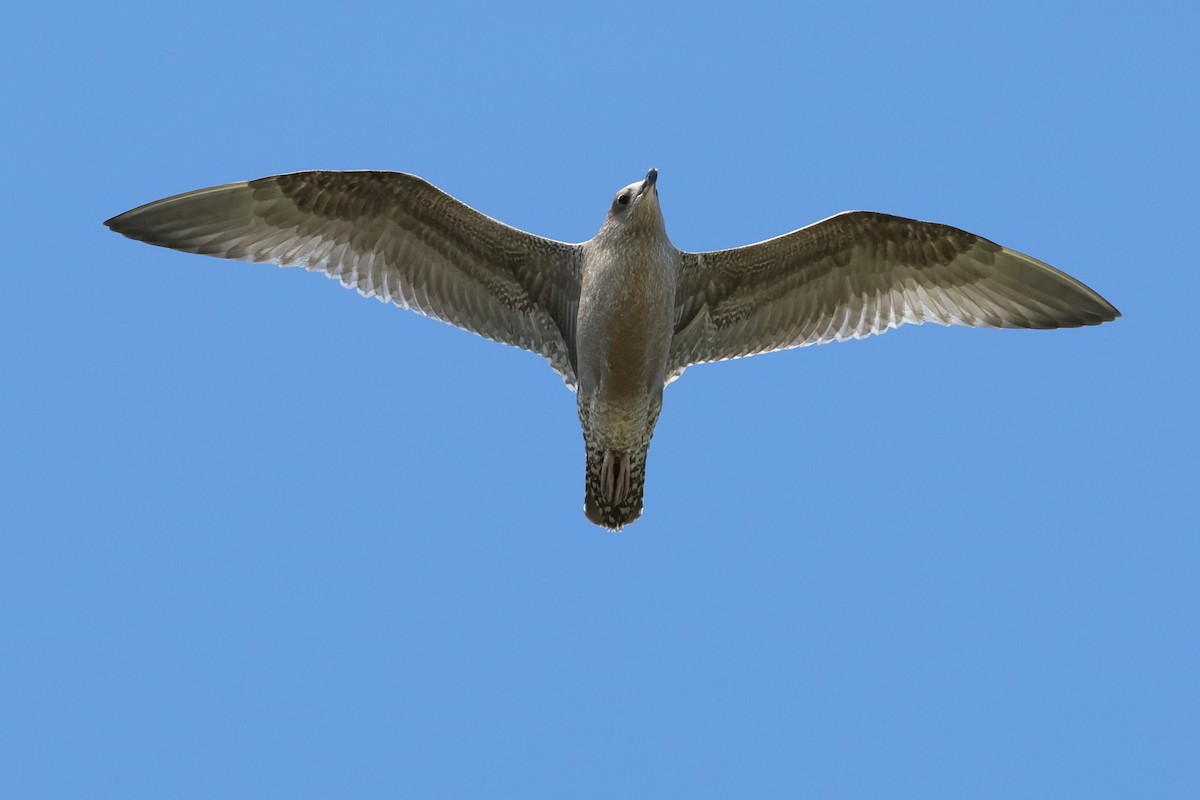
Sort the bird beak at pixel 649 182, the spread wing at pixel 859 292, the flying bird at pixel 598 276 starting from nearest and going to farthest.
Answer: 1. the bird beak at pixel 649 182
2. the flying bird at pixel 598 276
3. the spread wing at pixel 859 292

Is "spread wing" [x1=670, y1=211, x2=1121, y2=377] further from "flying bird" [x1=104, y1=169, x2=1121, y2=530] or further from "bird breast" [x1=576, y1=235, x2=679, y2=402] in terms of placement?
"bird breast" [x1=576, y1=235, x2=679, y2=402]

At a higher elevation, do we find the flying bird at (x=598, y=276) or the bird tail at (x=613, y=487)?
the flying bird at (x=598, y=276)

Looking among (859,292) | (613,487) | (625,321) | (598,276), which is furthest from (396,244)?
(859,292)

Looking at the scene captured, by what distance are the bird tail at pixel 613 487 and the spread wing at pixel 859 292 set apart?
0.82m

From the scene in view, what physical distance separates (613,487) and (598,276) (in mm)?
1747

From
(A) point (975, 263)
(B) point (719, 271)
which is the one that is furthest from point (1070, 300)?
(B) point (719, 271)

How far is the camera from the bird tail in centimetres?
1161

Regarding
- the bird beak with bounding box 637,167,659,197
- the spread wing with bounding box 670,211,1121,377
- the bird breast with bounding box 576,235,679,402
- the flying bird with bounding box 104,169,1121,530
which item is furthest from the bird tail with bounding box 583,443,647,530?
the bird beak with bounding box 637,167,659,197

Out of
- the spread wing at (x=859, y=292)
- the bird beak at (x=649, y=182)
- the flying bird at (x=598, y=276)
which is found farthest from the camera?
the spread wing at (x=859, y=292)

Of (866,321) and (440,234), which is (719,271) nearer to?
(866,321)

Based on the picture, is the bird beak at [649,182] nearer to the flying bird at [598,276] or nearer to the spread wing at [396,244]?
the flying bird at [598,276]

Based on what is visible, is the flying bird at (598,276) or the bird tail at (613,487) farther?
the bird tail at (613,487)

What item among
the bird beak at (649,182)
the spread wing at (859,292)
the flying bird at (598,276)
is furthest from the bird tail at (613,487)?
the bird beak at (649,182)

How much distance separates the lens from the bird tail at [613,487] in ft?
38.1
